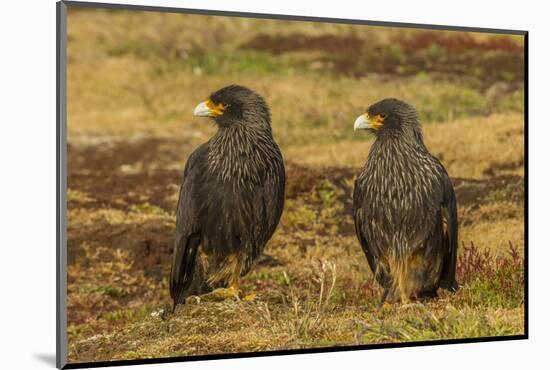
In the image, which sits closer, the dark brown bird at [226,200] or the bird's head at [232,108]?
the dark brown bird at [226,200]

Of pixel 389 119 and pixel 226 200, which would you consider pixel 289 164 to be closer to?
pixel 226 200

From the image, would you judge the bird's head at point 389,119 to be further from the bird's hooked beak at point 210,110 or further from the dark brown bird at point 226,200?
the bird's hooked beak at point 210,110

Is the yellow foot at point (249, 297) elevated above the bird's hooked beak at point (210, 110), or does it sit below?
below

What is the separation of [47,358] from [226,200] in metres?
2.02

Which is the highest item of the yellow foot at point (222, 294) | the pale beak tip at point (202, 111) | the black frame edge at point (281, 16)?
the black frame edge at point (281, 16)

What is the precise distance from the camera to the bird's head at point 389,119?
9.59 metres

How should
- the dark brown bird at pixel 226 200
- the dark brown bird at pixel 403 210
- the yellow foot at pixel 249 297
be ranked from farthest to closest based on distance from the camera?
the dark brown bird at pixel 403 210 → the yellow foot at pixel 249 297 → the dark brown bird at pixel 226 200

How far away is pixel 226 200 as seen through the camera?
904 centimetres

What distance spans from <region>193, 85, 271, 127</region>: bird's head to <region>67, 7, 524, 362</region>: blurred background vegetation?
29 cm

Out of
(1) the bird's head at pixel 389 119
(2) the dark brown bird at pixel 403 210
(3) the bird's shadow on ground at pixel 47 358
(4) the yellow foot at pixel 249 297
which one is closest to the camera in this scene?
(3) the bird's shadow on ground at pixel 47 358

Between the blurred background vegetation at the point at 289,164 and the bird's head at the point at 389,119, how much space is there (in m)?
0.25

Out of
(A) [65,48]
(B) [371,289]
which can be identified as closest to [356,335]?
(B) [371,289]

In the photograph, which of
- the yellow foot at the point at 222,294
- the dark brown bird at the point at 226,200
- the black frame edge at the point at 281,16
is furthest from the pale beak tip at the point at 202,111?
the yellow foot at the point at 222,294

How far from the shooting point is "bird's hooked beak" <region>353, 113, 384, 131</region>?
9.59m
